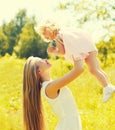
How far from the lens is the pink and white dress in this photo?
10.1ft

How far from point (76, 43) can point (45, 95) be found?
39cm

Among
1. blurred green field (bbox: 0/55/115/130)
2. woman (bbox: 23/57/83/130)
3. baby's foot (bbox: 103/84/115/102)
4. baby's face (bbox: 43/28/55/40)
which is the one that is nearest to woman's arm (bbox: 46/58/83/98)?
woman (bbox: 23/57/83/130)

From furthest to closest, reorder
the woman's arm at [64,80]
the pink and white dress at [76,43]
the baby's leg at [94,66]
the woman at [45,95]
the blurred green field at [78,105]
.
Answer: the blurred green field at [78,105], the baby's leg at [94,66], the pink and white dress at [76,43], the woman at [45,95], the woman's arm at [64,80]

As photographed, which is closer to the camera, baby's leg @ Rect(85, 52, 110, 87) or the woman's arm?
the woman's arm

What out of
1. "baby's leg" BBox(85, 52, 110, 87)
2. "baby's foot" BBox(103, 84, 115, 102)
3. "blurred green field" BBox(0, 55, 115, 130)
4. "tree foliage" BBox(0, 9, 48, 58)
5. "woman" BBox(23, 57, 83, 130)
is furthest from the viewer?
"tree foliage" BBox(0, 9, 48, 58)

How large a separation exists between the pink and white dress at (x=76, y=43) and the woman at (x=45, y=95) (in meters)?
0.16

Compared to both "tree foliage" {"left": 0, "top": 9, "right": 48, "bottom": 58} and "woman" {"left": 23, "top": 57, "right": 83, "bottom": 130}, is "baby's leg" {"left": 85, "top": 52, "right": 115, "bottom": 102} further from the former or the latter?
"tree foliage" {"left": 0, "top": 9, "right": 48, "bottom": 58}

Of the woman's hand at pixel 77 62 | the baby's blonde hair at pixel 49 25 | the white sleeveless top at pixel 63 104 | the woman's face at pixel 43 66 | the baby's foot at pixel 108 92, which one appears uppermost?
the baby's blonde hair at pixel 49 25

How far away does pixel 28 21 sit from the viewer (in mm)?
40312

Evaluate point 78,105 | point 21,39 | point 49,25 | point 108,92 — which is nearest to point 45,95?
point 49,25

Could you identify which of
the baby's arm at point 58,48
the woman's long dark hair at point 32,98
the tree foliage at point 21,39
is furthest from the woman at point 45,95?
the tree foliage at point 21,39

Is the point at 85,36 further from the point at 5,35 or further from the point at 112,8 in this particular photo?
the point at 5,35

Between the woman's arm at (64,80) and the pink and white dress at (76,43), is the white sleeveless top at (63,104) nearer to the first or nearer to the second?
the woman's arm at (64,80)

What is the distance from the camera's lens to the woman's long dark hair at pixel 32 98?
303 cm
